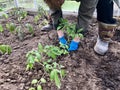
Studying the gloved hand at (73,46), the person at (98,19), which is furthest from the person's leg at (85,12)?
the gloved hand at (73,46)

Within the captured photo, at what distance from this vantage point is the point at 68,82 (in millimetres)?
1517

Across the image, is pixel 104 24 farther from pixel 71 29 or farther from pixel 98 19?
pixel 71 29

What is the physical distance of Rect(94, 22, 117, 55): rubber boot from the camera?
179 centimetres

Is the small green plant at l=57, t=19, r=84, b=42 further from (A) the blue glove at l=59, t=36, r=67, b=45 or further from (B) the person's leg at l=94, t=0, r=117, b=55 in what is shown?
(B) the person's leg at l=94, t=0, r=117, b=55

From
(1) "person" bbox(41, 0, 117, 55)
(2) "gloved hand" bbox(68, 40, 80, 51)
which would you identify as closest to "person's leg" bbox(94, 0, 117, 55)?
(1) "person" bbox(41, 0, 117, 55)

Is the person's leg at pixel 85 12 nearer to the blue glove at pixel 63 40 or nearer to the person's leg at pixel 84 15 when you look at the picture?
the person's leg at pixel 84 15

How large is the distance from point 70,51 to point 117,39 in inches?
22.1

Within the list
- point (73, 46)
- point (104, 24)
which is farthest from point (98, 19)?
point (73, 46)

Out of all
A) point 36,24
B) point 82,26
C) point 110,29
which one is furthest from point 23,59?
point 36,24

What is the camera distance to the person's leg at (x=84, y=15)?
1628 mm

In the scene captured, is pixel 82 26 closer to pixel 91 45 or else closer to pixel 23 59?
pixel 91 45

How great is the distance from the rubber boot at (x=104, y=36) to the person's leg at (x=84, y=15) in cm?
13

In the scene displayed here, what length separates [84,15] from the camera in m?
1.72

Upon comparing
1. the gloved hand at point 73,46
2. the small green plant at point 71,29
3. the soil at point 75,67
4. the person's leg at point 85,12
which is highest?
the person's leg at point 85,12
